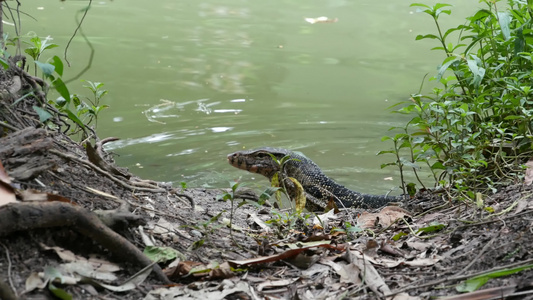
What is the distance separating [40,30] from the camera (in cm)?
1070

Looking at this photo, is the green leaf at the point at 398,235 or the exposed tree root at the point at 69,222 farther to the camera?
the green leaf at the point at 398,235

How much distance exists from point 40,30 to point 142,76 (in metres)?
2.94

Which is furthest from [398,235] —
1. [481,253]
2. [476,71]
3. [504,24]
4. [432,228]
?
[504,24]

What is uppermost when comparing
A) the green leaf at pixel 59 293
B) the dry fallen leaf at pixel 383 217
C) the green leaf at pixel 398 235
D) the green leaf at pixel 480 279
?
the green leaf at pixel 59 293

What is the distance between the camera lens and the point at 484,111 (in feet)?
13.3

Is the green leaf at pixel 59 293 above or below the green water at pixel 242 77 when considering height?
above

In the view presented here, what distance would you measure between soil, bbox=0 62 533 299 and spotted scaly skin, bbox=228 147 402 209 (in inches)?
57.5

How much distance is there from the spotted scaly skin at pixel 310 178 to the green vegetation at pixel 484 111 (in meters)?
0.97

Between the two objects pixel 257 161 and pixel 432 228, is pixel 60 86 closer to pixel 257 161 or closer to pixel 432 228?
pixel 432 228

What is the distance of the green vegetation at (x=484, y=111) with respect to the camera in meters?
3.69

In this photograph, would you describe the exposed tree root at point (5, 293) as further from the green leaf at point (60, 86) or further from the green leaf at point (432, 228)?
the green leaf at point (432, 228)

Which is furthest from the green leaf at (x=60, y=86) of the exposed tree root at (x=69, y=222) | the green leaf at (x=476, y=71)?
the green leaf at (x=476, y=71)

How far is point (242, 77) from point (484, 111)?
536 cm

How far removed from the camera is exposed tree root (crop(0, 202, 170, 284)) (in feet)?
7.19
